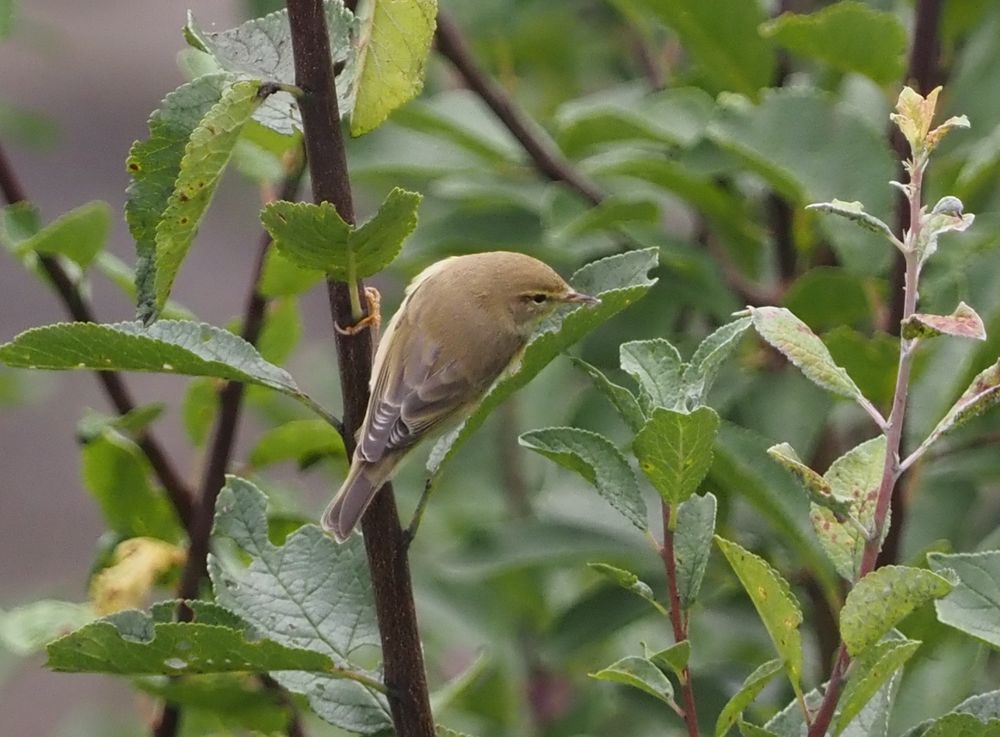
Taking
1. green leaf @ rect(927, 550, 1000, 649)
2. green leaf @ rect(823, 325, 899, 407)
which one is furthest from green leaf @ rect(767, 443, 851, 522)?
green leaf @ rect(823, 325, 899, 407)

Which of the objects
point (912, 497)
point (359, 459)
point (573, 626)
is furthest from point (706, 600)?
point (359, 459)

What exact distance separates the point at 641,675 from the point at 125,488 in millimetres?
896

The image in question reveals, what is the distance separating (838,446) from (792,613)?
1182 mm

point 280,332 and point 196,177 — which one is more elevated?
point 196,177

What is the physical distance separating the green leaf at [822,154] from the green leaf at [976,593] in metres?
0.73

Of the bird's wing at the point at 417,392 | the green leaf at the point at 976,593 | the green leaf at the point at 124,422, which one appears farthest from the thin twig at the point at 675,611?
the green leaf at the point at 124,422

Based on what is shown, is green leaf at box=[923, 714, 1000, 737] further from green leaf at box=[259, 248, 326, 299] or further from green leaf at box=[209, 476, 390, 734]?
green leaf at box=[259, 248, 326, 299]

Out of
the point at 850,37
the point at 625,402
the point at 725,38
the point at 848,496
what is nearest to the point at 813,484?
the point at 848,496

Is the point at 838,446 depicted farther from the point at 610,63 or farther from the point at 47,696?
the point at 47,696

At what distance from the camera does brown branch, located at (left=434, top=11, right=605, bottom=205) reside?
1935 millimetres

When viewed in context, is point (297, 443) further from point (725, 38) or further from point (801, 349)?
point (801, 349)

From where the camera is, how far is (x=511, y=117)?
2.00m

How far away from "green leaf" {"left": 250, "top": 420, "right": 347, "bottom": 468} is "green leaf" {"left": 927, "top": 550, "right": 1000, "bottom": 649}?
0.84m

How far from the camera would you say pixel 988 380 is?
1.08 m
